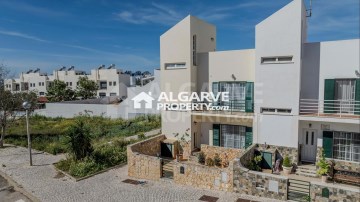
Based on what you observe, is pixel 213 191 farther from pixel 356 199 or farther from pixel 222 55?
pixel 222 55

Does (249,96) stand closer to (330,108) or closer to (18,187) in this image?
(330,108)

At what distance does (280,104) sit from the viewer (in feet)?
50.3

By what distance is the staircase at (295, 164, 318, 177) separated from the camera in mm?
14382

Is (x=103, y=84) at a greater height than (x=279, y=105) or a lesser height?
greater

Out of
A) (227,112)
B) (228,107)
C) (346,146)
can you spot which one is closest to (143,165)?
(227,112)

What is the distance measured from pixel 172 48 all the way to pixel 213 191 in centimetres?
1061

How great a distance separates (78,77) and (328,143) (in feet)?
214

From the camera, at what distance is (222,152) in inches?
679

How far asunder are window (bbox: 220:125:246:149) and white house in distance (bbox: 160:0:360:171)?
7cm

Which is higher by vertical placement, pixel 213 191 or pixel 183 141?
pixel 183 141

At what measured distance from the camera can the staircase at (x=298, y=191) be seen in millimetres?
11375

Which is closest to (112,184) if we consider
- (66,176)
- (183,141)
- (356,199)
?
(66,176)

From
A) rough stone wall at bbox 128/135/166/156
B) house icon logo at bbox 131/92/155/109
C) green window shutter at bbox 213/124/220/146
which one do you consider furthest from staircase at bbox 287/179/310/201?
house icon logo at bbox 131/92/155/109

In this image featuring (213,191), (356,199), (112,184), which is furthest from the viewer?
(112,184)
